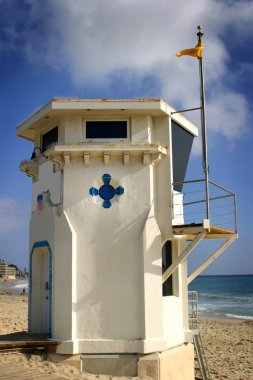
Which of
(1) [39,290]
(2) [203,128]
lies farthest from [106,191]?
(1) [39,290]

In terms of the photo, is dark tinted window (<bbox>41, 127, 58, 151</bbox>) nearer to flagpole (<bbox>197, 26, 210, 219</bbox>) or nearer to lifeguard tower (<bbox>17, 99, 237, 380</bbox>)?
lifeguard tower (<bbox>17, 99, 237, 380</bbox>)

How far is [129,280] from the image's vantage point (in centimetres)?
1192

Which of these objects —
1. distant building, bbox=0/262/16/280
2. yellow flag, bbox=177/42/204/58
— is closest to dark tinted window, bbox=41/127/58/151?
yellow flag, bbox=177/42/204/58

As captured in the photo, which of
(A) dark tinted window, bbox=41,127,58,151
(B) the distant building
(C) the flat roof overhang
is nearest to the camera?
(C) the flat roof overhang

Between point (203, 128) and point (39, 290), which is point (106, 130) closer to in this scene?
point (203, 128)

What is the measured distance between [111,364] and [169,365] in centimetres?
150

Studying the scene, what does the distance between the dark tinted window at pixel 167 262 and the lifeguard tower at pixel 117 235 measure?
0.03 metres

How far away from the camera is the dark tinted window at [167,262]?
12.8 m

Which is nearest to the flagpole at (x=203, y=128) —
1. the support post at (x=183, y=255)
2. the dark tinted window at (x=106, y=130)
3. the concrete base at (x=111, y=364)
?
the support post at (x=183, y=255)

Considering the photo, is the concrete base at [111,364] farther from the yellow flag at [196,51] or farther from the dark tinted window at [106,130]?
the yellow flag at [196,51]

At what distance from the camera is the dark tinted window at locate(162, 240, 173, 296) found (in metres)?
12.8

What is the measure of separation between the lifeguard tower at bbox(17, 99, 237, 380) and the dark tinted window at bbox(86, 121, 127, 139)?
3 cm

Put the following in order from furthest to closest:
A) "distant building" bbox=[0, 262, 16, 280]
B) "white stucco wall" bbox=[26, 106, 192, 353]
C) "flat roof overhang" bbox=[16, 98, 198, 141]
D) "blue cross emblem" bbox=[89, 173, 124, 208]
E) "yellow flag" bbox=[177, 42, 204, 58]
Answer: "distant building" bbox=[0, 262, 16, 280] < "yellow flag" bbox=[177, 42, 204, 58] < "blue cross emblem" bbox=[89, 173, 124, 208] < "flat roof overhang" bbox=[16, 98, 198, 141] < "white stucco wall" bbox=[26, 106, 192, 353]

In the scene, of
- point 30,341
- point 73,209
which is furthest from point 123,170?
point 30,341
